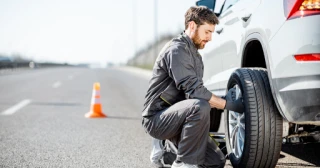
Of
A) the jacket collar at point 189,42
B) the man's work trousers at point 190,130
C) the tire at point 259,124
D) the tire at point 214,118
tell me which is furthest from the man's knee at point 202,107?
the tire at point 214,118

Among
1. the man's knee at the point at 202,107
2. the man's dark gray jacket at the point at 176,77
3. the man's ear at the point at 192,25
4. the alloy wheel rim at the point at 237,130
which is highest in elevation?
the man's ear at the point at 192,25

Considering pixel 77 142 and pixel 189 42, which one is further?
pixel 77 142

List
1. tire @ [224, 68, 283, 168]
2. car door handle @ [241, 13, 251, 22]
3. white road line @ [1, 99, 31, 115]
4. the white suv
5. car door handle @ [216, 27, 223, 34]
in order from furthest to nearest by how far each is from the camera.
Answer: white road line @ [1, 99, 31, 115] < car door handle @ [216, 27, 223, 34] < car door handle @ [241, 13, 251, 22] < tire @ [224, 68, 283, 168] < the white suv

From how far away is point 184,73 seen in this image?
10.7 ft

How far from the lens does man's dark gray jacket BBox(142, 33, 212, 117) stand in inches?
129

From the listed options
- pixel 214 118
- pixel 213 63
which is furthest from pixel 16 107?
pixel 213 63

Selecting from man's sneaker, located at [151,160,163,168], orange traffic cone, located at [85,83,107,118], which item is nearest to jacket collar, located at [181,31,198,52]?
man's sneaker, located at [151,160,163,168]

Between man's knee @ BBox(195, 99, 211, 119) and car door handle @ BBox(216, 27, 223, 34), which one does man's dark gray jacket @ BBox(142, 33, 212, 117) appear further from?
car door handle @ BBox(216, 27, 223, 34)

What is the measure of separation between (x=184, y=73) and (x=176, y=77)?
0.23ft

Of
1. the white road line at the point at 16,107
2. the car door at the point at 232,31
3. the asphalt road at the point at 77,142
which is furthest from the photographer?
the white road line at the point at 16,107

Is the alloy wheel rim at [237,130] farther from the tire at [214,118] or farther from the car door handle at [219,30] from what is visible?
the tire at [214,118]

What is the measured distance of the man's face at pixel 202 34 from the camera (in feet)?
11.2

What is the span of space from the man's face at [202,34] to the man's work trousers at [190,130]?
1.63 feet

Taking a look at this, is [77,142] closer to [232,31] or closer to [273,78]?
[232,31]
